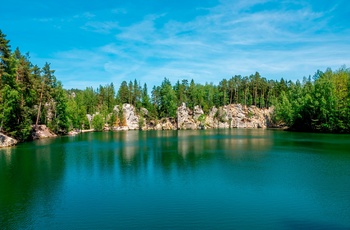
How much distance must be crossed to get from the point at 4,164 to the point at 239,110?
406ft

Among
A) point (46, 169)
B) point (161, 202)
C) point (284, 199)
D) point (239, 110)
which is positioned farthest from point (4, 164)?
point (239, 110)

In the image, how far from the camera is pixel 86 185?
81.4 feet

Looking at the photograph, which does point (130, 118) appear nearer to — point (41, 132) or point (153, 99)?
point (153, 99)

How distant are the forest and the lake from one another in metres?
26.9

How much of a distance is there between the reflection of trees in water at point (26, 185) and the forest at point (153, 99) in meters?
20.9

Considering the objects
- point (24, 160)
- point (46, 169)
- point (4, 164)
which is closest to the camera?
A: point (46, 169)

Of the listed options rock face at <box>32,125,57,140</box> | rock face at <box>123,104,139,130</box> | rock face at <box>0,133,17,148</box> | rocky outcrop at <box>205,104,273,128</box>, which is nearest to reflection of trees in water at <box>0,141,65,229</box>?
rock face at <box>0,133,17,148</box>

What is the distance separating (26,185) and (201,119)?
118m

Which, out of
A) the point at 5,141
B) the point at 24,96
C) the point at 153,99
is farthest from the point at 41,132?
the point at 153,99

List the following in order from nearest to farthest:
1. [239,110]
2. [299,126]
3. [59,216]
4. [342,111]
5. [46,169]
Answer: [59,216] < [46,169] < [342,111] < [299,126] < [239,110]

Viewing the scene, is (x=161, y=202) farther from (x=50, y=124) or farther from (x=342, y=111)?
(x=342, y=111)

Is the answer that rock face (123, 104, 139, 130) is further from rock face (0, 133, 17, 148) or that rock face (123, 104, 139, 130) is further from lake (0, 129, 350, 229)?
lake (0, 129, 350, 229)

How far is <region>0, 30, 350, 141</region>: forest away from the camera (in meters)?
58.2

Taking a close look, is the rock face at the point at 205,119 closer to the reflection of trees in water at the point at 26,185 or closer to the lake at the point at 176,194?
the reflection of trees in water at the point at 26,185
